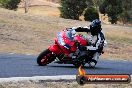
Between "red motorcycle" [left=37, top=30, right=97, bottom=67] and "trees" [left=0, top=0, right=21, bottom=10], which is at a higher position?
"red motorcycle" [left=37, top=30, right=97, bottom=67]

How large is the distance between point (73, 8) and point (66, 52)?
147 feet

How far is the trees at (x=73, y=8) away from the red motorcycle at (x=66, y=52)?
43.9 meters

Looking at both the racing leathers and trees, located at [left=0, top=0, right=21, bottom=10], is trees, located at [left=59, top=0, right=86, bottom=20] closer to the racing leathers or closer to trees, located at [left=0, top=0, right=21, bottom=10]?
trees, located at [left=0, top=0, right=21, bottom=10]

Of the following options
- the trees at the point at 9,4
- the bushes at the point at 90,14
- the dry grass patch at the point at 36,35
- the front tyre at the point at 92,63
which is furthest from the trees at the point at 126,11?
the front tyre at the point at 92,63

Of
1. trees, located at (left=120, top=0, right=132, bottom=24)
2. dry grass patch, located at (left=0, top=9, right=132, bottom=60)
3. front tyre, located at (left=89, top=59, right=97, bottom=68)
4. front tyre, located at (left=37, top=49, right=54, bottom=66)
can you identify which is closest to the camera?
front tyre, located at (left=37, top=49, right=54, bottom=66)

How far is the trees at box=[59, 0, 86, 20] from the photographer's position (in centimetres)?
5893

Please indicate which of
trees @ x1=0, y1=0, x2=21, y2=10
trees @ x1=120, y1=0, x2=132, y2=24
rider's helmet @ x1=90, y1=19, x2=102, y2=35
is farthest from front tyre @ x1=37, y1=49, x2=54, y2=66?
trees @ x1=120, y1=0, x2=132, y2=24

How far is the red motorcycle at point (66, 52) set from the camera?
14.7 metres

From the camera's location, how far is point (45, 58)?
14711 mm

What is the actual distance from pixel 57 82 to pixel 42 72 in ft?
5.52

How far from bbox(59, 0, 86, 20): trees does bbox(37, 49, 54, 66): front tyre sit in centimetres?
4423

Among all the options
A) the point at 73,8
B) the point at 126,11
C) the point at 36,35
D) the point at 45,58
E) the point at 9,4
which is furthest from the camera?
the point at 126,11

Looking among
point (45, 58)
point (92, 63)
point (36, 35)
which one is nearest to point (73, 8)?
point (36, 35)

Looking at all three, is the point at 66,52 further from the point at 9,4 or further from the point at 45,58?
the point at 9,4
